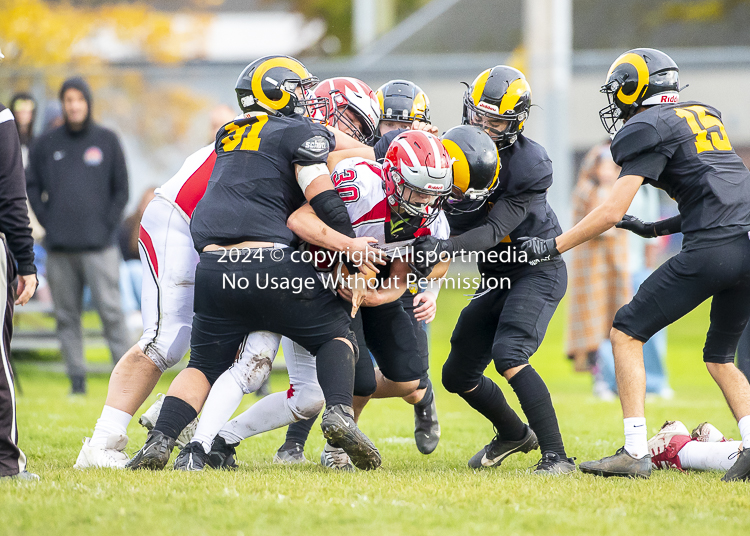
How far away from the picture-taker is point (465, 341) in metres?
5.12

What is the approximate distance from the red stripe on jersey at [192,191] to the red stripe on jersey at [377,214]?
2.86 ft

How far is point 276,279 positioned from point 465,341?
1.44 m

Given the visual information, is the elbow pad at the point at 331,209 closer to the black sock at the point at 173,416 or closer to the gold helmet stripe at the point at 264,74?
the gold helmet stripe at the point at 264,74

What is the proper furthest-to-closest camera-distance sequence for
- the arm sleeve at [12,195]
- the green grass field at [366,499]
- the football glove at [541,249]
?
the football glove at [541,249] < the arm sleeve at [12,195] < the green grass field at [366,499]

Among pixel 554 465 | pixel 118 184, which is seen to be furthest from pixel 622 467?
pixel 118 184

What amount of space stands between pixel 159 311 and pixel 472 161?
1.80 metres

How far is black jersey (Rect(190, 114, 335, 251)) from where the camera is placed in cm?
421

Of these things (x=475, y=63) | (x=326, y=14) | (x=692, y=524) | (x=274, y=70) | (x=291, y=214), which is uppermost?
(x=326, y=14)

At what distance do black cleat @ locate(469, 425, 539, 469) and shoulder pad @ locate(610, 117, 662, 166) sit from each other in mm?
1776

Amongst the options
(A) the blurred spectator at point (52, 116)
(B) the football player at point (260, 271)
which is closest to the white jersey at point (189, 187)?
(B) the football player at point (260, 271)

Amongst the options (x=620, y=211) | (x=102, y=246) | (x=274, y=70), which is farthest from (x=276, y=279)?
(x=102, y=246)

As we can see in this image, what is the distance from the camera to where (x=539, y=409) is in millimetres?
4637

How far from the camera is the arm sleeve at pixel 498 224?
4.60 m

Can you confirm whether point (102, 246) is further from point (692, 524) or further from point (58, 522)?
point (692, 524)
